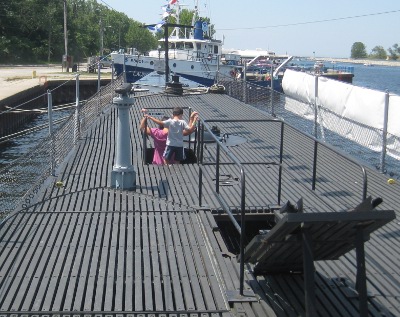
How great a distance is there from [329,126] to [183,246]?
25.8 ft

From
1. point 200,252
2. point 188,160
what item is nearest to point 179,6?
point 188,160

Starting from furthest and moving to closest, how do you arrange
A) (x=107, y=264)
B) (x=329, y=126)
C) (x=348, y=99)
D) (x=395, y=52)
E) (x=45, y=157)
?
(x=395, y=52) → (x=329, y=126) → (x=348, y=99) → (x=45, y=157) → (x=107, y=264)

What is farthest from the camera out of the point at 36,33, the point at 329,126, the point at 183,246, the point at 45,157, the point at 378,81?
the point at 378,81

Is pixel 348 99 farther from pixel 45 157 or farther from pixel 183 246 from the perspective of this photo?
pixel 183 246

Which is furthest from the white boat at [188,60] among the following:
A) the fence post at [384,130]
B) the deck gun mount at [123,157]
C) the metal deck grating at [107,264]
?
the metal deck grating at [107,264]

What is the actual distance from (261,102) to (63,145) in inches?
370

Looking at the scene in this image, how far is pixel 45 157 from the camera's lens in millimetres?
10180

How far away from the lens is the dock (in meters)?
4.69

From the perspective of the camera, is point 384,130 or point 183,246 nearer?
point 183,246

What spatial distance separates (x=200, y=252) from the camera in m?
5.82

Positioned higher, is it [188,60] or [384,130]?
[188,60]

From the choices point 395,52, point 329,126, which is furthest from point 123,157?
point 395,52

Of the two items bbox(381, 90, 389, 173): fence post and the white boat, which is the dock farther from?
the white boat

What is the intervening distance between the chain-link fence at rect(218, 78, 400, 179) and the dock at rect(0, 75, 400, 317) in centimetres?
71
